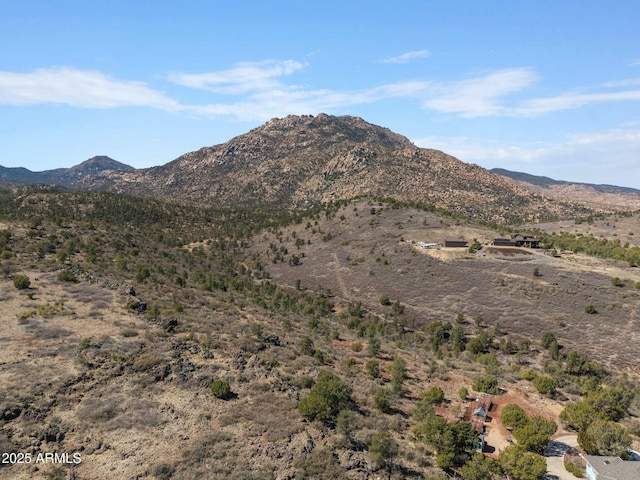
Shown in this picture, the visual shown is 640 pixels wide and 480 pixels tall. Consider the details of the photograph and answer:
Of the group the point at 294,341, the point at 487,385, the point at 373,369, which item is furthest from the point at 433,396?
the point at 294,341

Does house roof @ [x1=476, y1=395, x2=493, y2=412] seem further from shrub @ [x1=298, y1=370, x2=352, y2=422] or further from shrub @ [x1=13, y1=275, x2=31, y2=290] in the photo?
shrub @ [x1=13, y1=275, x2=31, y2=290]

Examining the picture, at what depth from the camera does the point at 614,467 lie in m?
22.3

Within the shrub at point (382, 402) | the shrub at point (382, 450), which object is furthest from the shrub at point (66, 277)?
the shrub at point (382, 450)

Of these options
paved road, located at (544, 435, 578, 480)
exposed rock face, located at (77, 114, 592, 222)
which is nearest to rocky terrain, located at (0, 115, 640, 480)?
paved road, located at (544, 435, 578, 480)

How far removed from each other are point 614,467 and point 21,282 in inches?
1983

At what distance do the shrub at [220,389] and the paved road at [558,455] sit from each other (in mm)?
20767

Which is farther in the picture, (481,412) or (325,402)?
(481,412)

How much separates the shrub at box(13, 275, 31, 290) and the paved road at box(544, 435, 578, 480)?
4678 centimetres

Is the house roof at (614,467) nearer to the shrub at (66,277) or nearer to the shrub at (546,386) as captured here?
the shrub at (546,386)

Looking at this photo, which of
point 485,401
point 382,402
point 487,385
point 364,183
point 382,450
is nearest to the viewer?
point 382,450

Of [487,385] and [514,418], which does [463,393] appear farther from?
[514,418]

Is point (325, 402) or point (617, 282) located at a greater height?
point (617, 282)

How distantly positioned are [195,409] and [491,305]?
49152 mm

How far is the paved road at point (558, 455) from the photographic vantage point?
76.1 feet
